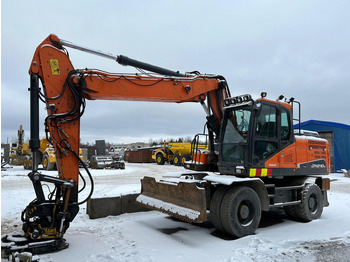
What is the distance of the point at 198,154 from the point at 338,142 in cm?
1655

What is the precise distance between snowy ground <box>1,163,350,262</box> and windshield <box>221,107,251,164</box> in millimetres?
1693

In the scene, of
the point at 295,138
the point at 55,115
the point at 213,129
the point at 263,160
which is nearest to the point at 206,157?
the point at 213,129

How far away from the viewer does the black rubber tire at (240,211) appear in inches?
231

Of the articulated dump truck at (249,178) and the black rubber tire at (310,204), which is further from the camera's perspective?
the black rubber tire at (310,204)

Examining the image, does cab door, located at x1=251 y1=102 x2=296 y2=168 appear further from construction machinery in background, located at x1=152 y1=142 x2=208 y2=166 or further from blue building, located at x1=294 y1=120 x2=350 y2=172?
construction machinery in background, located at x1=152 y1=142 x2=208 y2=166

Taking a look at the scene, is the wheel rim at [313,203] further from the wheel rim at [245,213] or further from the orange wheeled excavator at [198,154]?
the wheel rim at [245,213]

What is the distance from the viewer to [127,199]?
7863 mm

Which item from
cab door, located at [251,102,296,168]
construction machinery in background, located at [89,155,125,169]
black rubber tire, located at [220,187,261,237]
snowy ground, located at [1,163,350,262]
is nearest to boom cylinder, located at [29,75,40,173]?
snowy ground, located at [1,163,350,262]

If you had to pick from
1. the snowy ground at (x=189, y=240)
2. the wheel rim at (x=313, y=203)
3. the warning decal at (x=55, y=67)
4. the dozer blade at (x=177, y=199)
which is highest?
the warning decal at (x=55, y=67)

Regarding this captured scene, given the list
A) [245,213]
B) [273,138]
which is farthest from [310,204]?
[245,213]

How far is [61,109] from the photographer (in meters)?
5.46

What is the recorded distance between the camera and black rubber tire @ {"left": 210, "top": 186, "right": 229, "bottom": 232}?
6012 mm

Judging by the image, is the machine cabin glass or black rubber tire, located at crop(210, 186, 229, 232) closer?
black rubber tire, located at crop(210, 186, 229, 232)

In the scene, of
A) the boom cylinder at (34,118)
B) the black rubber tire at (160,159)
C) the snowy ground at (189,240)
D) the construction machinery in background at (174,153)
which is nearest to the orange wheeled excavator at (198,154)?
the boom cylinder at (34,118)
